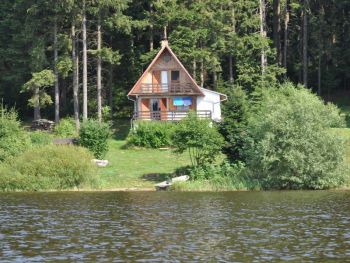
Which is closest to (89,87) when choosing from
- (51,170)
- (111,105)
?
(111,105)

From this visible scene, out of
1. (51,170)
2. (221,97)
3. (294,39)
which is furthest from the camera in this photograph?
(294,39)

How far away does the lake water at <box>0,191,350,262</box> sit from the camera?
77.0 ft

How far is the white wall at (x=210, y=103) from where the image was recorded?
72812mm

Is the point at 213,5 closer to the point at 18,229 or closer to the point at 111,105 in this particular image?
the point at 111,105

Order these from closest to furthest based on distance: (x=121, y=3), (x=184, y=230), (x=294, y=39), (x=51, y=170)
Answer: (x=184, y=230), (x=51, y=170), (x=121, y=3), (x=294, y=39)

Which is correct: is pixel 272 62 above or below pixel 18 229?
above

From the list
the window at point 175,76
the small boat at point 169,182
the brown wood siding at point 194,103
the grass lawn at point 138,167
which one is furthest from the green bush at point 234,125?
the window at point 175,76

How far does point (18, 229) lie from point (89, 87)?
157 ft

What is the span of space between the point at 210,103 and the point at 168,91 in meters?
4.54

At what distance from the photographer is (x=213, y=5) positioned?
7694cm

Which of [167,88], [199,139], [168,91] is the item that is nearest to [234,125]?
[199,139]

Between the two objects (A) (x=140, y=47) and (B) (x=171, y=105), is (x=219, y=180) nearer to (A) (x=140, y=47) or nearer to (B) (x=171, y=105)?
(B) (x=171, y=105)

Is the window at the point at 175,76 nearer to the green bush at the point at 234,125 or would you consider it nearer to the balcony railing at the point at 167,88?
the balcony railing at the point at 167,88

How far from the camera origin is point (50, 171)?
4825 cm
